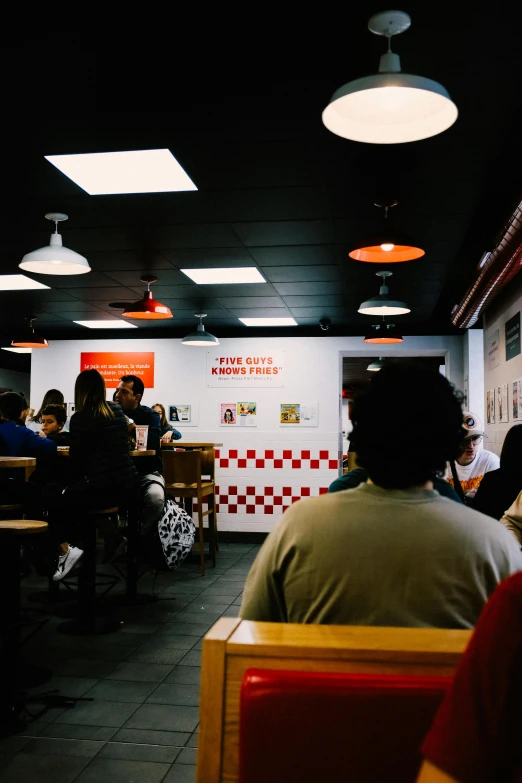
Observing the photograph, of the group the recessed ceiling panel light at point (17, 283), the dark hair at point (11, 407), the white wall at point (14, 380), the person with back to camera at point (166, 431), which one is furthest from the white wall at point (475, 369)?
the white wall at point (14, 380)

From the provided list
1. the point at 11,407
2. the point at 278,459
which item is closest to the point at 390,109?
the point at 11,407

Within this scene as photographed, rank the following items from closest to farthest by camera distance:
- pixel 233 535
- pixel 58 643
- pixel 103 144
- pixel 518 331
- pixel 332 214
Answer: pixel 103 144, pixel 58 643, pixel 332 214, pixel 518 331, pixel 233 535

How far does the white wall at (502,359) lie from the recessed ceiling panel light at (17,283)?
4641 mm

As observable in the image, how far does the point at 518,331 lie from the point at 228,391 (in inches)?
172

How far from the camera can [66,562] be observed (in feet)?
16.2

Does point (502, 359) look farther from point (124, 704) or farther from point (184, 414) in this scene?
point (124, 704)

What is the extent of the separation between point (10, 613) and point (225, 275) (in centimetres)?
407

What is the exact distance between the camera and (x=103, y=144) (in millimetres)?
3502

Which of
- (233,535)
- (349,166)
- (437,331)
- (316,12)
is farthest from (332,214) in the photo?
(233,535)

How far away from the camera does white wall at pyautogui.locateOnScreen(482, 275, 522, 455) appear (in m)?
5.73

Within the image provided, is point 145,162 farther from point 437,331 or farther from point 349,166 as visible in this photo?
point 437,331

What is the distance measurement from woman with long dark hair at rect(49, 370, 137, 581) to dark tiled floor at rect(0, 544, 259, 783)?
29.3 inches

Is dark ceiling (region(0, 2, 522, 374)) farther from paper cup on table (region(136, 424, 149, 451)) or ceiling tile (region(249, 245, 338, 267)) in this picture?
paper cup on table (region(136, 424, 149, 451))

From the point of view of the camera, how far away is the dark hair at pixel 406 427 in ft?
4.26
